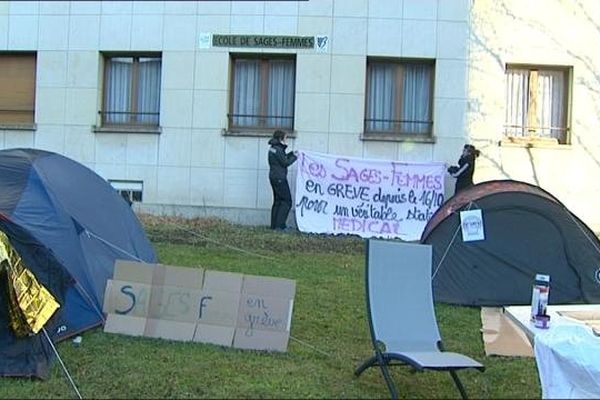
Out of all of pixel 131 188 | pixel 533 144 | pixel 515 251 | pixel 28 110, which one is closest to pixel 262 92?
pixel 131 188

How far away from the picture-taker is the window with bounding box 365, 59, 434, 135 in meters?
15.3

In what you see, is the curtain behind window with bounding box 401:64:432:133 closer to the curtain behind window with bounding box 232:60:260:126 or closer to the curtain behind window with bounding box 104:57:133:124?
the curtain behind window with bounding box 232:60:260:126

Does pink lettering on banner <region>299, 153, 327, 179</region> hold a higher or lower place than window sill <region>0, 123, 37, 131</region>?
lower

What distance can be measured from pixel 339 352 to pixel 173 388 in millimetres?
1679

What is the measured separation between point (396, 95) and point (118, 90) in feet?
19.6

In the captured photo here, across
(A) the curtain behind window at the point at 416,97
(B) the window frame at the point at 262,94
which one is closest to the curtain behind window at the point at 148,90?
(B) the window frame at the point at 262,94

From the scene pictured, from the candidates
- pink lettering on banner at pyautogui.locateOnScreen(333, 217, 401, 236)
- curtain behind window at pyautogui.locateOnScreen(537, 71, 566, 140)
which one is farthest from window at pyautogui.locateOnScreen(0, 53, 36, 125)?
Answer: curtain behind window at pyautogui.locateOnScreen(537, 71, 566, 140)

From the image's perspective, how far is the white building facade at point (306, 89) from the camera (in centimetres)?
1481

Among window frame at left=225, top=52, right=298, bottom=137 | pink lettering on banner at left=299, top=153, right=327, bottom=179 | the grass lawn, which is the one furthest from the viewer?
window frame at left=225, top=52, right=298, bottom=137

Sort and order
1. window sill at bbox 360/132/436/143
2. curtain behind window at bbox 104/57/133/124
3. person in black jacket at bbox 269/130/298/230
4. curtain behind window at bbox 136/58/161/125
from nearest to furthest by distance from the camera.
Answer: person in black jacket at bbox 269/130/298/230 → window sill at bbox 360/132/436/143 → curtain behind window at bbox 136/58/161/125 → curtain behind window at bbox 104/57/133/124

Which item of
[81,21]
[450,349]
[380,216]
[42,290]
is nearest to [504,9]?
[380,216]

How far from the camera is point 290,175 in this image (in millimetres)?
14688

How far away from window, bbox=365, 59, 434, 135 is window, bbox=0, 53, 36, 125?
726 cm

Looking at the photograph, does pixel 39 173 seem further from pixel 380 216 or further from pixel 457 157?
pixel 457 157
